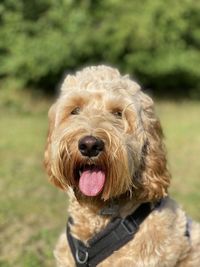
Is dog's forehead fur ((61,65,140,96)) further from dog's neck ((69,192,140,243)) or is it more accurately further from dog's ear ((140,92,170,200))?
dog's neck ((69,192,140,243))

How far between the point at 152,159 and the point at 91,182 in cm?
43

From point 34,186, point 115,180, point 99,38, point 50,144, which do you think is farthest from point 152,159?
point 99,38

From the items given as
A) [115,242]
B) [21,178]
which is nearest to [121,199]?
[115,242]

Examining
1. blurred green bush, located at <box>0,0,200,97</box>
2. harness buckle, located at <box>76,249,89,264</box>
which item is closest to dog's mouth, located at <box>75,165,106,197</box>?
harness buckle, located at <box>76,249,89,264</box>

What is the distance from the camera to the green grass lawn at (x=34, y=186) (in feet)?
20.2

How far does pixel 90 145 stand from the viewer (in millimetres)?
3678

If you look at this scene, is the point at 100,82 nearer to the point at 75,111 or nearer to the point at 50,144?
the point at 75,111

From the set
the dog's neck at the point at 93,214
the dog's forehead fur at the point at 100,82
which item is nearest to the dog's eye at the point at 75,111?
the dog's forehead fur at the point at 100,82

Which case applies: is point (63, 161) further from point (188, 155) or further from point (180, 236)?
point (188, 155)

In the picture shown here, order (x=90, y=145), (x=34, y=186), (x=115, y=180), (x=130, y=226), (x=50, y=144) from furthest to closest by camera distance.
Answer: (x=34, y=186) < (x=50, y=144) < (x=130, y=226) < (x=115, y=180) < (x=90, y=145)

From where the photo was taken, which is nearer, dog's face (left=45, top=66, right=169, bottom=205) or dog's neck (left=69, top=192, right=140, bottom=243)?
dog's face (left=45, top=66, right=169, bottom=205)

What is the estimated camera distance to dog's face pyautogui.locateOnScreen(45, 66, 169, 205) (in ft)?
12.3

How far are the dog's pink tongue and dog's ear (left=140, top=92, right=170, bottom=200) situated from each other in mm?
299

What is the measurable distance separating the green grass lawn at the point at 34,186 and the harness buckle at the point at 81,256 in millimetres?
1588
